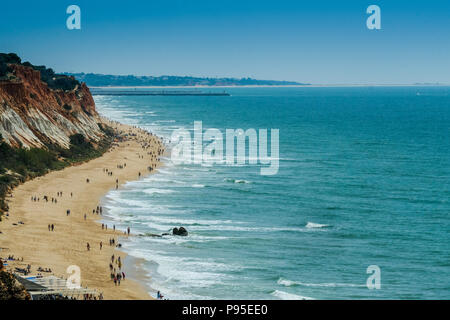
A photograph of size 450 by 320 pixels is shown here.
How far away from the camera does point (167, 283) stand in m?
37.3

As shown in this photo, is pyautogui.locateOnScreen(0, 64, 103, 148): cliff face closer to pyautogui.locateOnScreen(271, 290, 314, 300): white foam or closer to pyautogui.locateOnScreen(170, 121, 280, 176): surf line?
pyautogui.locateOnScreen(170, 121, 280, 176): surf line

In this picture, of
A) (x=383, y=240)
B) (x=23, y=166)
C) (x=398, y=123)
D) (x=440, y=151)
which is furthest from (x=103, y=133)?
(x=398, y=123)

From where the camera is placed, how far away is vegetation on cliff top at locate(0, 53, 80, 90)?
87625 millimetres

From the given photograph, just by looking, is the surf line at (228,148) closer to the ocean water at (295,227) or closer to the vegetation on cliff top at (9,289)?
the ocean water at (295,227)

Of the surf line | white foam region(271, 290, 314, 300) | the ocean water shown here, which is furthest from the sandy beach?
the surf line

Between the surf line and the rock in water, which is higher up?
the surf line

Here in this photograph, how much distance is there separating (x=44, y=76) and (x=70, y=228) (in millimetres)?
81815

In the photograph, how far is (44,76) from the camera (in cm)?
12275

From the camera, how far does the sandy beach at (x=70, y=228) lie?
123 feet

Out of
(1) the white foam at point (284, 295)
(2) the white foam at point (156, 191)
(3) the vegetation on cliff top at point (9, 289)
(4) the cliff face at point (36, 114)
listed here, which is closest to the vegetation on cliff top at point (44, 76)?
(4) the cliff face at point (36, 114)

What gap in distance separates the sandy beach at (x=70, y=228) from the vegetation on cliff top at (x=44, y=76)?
20.8 metres

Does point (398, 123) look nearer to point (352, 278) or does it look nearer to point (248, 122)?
point (248, 122)

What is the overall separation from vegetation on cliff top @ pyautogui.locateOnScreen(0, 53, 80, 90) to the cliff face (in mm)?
1297

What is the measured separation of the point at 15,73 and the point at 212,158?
34876 mm
